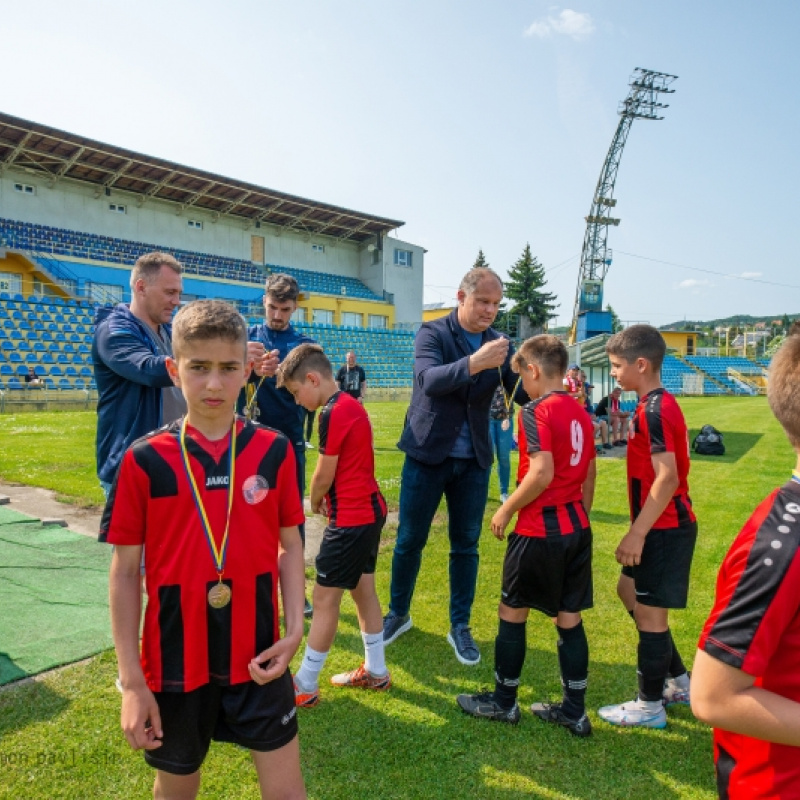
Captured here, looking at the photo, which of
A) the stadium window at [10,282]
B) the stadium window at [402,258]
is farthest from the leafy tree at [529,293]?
the stadium window at [10,282]

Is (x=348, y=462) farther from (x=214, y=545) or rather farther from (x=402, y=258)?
(x=402, y=258)

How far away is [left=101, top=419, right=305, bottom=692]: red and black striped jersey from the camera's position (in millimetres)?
1704

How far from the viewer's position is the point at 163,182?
34.4m

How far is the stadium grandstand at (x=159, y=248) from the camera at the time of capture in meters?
23.3

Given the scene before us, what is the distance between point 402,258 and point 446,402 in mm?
43652

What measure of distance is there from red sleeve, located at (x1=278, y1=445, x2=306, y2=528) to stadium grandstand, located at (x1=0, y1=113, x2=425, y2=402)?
63.0 ft

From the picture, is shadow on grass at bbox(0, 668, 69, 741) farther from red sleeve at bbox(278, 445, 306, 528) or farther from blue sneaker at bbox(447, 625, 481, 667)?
blue sneaker at bbox(447, 625, 481, 667)

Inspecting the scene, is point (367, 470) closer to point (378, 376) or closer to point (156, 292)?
point (156, 292)

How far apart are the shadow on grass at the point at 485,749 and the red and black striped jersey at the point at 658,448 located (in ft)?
3.49

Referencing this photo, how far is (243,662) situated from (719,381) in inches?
2157

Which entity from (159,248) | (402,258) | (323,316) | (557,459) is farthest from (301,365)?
(402,258)

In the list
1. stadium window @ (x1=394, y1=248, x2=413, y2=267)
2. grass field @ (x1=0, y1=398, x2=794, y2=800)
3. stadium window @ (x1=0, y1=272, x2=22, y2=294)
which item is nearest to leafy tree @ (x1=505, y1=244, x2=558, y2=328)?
stadium window @ (x1=394, y1=248, x2=413, y2=267)

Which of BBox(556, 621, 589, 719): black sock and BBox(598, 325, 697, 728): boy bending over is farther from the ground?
BBox(598, 325, 697, 728): boy bending over

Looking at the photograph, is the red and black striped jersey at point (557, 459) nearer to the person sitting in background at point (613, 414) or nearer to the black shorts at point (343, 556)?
the black shorts at point (343, 556)
